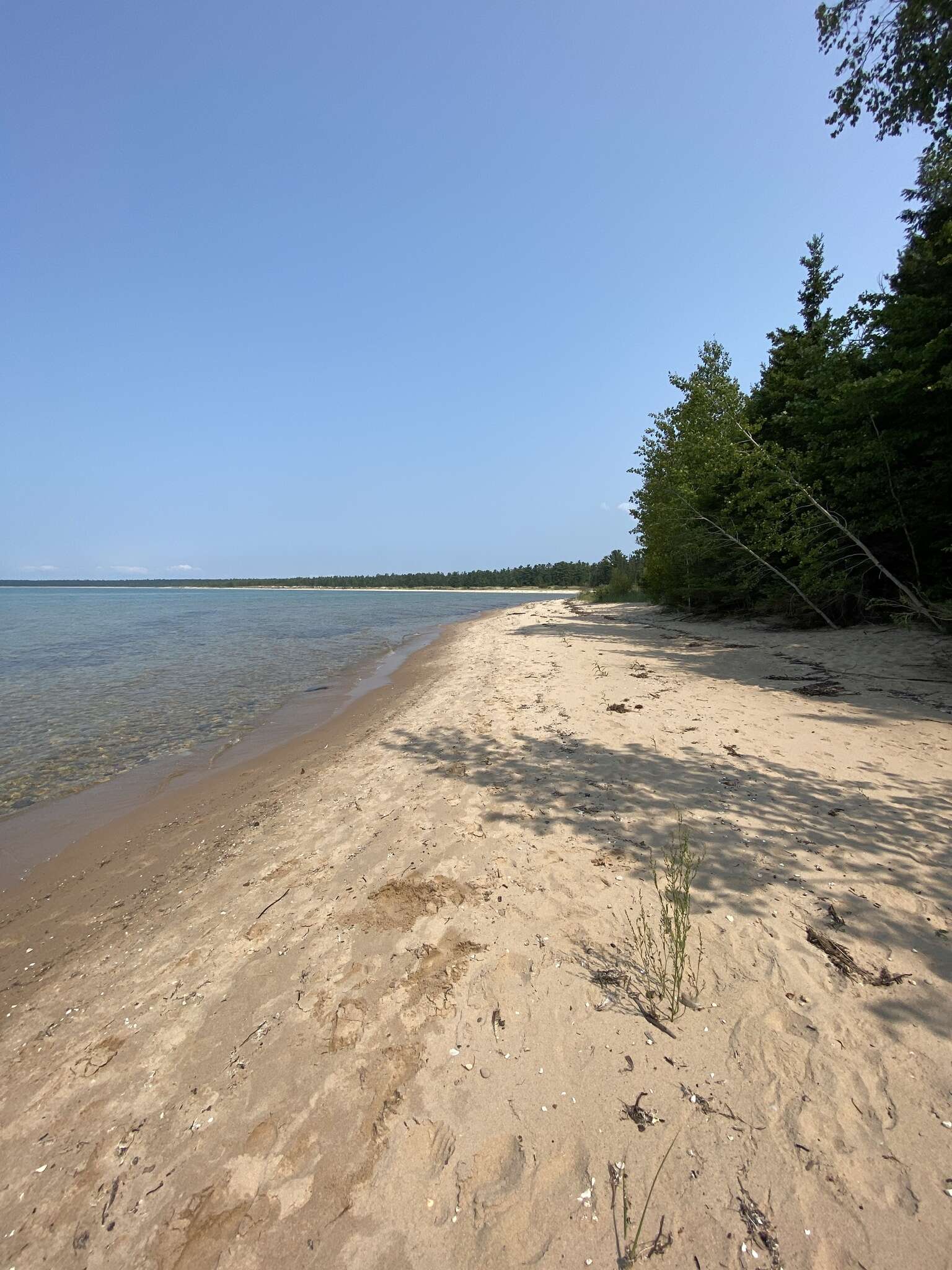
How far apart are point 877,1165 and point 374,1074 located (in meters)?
2.17

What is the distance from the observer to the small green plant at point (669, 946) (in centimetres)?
284

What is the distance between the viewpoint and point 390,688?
13.3 metres

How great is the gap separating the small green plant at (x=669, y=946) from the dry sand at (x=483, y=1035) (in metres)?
0.10

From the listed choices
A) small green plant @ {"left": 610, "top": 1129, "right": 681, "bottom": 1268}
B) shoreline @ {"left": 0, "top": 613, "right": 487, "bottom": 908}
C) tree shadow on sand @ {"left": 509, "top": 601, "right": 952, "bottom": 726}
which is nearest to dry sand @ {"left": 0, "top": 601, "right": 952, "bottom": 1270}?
small green plant @ {"left": 610, "top": 1129, "right": 681, "bottom": 1268}

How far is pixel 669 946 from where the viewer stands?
10.6 feet

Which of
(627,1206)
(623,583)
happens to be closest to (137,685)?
(627,1206)

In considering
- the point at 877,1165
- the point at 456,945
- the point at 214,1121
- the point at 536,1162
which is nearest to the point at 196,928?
the point at 214,1121

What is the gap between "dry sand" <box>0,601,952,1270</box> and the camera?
190 cm

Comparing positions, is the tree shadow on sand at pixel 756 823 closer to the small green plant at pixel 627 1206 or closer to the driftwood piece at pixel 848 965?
the driftwood piece at pixel 848 965

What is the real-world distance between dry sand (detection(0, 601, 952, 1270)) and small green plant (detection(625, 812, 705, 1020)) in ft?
0.33

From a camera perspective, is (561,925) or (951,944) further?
(561,925)

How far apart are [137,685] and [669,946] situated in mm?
15035

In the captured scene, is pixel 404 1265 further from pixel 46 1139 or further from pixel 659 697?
pixel 659 697

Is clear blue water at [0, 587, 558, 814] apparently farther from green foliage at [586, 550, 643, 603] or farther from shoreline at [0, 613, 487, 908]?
green foliage at [586, 550, 643, 603]
